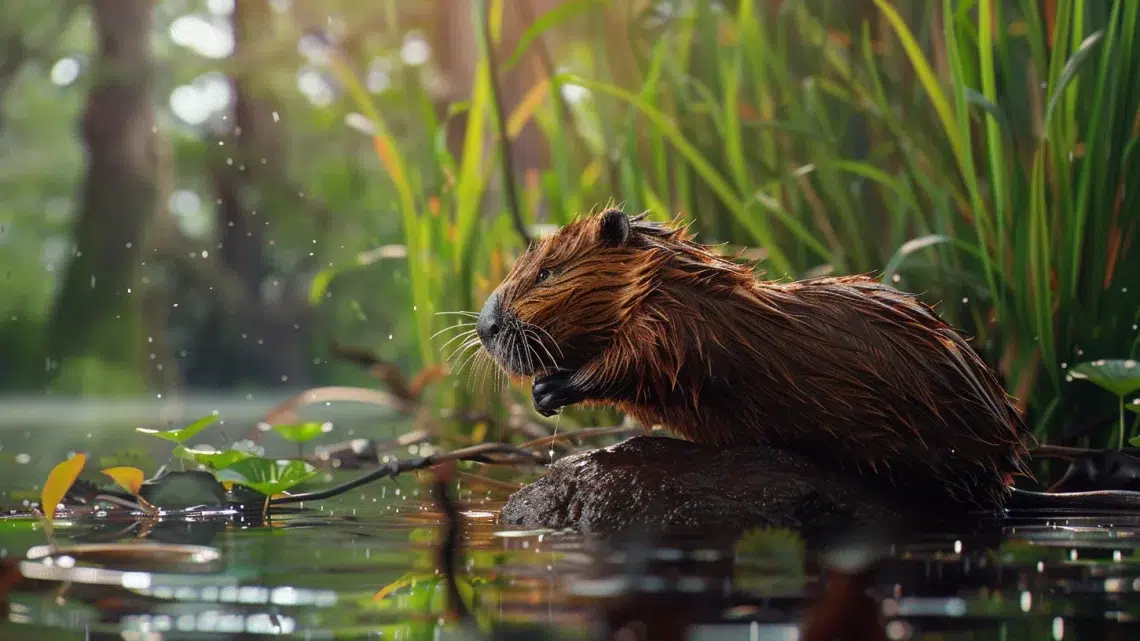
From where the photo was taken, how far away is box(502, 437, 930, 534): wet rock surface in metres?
2.16

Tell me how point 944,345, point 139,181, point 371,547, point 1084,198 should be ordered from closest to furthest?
point 371,547 → point 944,345 → point 1084,198 → point 139,181

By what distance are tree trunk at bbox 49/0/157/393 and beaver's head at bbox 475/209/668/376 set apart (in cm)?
996

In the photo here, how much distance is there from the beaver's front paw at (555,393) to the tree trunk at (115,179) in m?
10.0

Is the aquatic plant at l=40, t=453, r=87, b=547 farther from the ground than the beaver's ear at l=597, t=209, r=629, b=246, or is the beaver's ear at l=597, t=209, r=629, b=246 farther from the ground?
the beaver's ear at l=597, t=209, r=629, b=246

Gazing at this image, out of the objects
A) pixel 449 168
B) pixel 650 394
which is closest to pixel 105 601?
pixel 650 394

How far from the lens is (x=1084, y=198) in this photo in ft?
9.40

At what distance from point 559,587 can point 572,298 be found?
100 cm

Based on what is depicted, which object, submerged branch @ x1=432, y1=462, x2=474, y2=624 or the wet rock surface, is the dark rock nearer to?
the wet rock surface

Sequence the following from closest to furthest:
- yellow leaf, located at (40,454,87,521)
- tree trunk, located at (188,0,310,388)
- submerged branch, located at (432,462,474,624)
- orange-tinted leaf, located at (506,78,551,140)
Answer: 1. submerged branch, located at (432,462,474,624)
2. yellow leaf, located at (40,454,87,521)
3. orange-tinted leaf, located at (506,78,551,140)
4. tree trunk, located at (188,0,310,388)

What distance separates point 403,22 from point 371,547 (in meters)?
8.11

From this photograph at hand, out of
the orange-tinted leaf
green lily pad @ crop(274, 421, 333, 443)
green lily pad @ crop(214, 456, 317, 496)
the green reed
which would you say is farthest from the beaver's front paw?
the orange-tinted leaf

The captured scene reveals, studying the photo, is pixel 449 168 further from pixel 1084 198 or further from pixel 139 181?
pixel 139 181

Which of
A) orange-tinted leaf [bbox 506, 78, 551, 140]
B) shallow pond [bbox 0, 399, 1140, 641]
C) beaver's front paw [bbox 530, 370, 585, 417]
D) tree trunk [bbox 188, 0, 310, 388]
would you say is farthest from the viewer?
tree trunk [bbox 188, 0, 310, 388]

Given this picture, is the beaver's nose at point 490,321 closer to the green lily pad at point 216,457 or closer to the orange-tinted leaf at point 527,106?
the green lily pad at point 216,457
